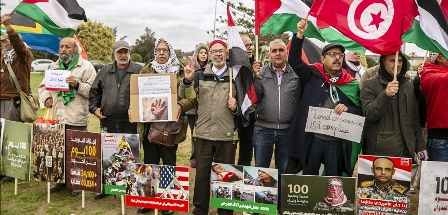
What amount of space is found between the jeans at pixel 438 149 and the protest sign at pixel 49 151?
445 cm

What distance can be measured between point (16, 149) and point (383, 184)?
487cm

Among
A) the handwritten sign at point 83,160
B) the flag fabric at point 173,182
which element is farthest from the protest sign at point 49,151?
the flag fabric at point 173,182

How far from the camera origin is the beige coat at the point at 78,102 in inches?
276

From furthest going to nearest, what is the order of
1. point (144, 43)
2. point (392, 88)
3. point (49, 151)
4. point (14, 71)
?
point (144, 43) → point (14, 71) → point (49, 151) → point (392, 88)

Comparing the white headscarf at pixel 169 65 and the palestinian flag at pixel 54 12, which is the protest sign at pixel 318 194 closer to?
the white headscarf at pixel 169 65

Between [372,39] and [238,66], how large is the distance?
1.48 m

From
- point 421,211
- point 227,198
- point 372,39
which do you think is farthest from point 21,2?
point 421,211

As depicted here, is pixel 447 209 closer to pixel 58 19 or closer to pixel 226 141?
pixel 226 141

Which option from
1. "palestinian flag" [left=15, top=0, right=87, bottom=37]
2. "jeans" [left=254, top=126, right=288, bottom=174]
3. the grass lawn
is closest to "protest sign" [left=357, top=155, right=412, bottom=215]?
"jeans" [left=254, top=126, right=288, bottom=174]

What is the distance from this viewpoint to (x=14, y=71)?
7461mm

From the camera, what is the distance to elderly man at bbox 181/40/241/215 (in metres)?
5.67

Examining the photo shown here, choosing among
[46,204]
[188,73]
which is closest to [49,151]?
[46,204]

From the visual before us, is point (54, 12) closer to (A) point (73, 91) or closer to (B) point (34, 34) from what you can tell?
(B) point (34, 34)

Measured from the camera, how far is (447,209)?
16.4 feet
